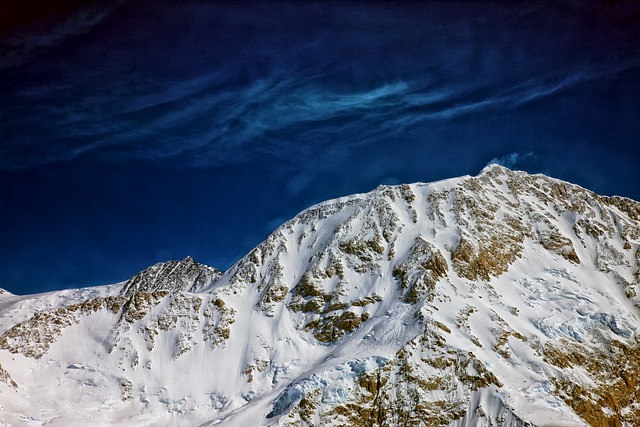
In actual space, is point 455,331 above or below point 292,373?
above

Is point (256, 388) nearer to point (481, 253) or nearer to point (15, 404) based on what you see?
point (15, 404)

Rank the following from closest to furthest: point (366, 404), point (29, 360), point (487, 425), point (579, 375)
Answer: point (487, 425), point (366, 404), point (579, 375), point (29, 360)

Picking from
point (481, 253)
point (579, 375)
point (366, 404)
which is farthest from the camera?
point (481, 253)

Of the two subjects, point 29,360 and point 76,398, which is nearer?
point 76,398

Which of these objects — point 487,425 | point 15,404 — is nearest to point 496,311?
point 487,425

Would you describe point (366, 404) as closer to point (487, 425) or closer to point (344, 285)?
point (487, 425)

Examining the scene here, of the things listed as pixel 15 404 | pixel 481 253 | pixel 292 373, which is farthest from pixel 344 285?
pixel 15 404
